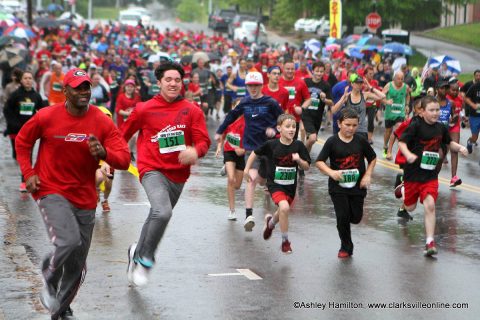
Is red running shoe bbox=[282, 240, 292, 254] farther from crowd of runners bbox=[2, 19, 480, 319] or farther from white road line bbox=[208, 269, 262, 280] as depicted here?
white road line bbox=[208, 269, 262, 280]

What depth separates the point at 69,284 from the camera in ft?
26.7

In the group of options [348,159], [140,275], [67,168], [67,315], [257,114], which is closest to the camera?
[67,168]

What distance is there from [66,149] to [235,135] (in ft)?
18.7

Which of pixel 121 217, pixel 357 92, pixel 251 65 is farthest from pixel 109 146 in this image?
pixel 251 65

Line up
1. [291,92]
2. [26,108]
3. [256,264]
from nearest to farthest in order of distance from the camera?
[256,264] < [26,108] < [291,92]

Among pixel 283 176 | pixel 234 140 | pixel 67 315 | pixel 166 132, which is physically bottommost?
pixel 67 315

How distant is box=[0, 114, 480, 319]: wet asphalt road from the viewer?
868cm

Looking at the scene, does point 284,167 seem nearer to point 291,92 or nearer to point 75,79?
point 75,79

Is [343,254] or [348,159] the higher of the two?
[348,159]

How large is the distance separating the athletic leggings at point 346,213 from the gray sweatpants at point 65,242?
3503 millimetres

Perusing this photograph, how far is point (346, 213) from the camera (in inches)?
435

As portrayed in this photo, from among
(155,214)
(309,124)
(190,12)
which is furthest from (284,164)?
(190,12)

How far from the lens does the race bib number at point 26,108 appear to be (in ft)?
53.1

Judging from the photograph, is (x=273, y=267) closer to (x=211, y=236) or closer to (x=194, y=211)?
(x=211, y=236)
